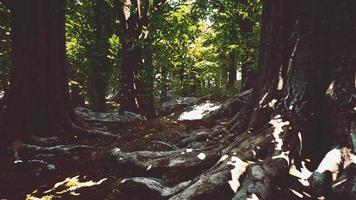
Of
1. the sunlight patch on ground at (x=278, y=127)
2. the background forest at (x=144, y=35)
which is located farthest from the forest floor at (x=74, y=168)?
the background forest at (x=144, y=35)

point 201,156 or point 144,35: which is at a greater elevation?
point 144,35

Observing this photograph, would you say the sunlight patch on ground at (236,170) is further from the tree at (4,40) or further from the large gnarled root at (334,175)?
the tree at (4,40)

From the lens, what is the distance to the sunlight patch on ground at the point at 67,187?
502 centimetres

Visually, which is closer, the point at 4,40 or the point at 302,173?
the point at 302,173

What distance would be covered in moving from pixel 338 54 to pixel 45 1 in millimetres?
7378

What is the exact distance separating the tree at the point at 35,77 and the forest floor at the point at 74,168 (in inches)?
25.0

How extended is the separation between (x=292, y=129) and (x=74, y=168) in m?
4.28

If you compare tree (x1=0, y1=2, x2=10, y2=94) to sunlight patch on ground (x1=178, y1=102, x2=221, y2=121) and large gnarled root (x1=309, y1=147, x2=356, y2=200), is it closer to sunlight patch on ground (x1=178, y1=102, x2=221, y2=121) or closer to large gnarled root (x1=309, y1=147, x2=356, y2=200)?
sunlight patch on ground (x1=178, y1=102, x2=221, y2=121)

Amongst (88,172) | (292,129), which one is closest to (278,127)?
(292,129)

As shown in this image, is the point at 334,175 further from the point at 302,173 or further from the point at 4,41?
the point at 4,41

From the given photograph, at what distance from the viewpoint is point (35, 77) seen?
833 centimetres

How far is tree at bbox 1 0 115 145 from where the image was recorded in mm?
8180

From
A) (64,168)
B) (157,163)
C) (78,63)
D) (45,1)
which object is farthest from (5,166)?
(78,63)

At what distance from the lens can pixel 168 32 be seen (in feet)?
48.5
